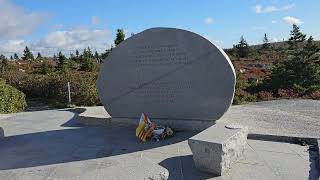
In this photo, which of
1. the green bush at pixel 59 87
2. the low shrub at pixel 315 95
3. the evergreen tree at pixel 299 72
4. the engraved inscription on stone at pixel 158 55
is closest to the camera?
the engraved inscription on stone at pixel 158 55

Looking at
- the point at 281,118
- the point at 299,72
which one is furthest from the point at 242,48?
the point at 281,118

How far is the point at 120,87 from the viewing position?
327 inches

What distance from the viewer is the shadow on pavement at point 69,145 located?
5.88 m

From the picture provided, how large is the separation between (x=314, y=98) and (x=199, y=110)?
6.27 meters

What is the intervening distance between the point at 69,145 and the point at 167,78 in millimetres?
2459

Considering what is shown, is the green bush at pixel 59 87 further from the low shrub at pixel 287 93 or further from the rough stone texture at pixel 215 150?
the rough stone texture at pixel 215 150

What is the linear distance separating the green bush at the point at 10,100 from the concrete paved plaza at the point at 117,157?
470cm

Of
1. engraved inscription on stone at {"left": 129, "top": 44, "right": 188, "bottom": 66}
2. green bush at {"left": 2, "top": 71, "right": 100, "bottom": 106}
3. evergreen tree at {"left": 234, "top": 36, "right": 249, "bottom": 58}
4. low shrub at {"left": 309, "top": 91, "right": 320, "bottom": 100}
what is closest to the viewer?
engraved inscription on stone at {"left": 129, "top": 44, "right": 188, "bottom": 66}

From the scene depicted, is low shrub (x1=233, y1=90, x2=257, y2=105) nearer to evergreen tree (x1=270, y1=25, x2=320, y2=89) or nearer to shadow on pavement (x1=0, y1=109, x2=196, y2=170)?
evergreen tree (x1=270, y1=25, x2=320, y2=89)

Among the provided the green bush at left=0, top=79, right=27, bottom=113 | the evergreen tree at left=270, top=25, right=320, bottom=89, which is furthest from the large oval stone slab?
the evergreen tree at left=270, top=25, right=320, bottom=89

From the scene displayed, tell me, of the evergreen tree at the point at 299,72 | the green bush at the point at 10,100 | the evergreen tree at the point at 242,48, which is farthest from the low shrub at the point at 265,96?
the evergreen tree at the point at 242,48

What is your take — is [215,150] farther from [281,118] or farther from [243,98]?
[243,98]

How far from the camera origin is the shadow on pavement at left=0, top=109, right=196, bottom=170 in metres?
5.88

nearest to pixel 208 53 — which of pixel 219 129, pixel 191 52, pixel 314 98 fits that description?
pixel 191 52
